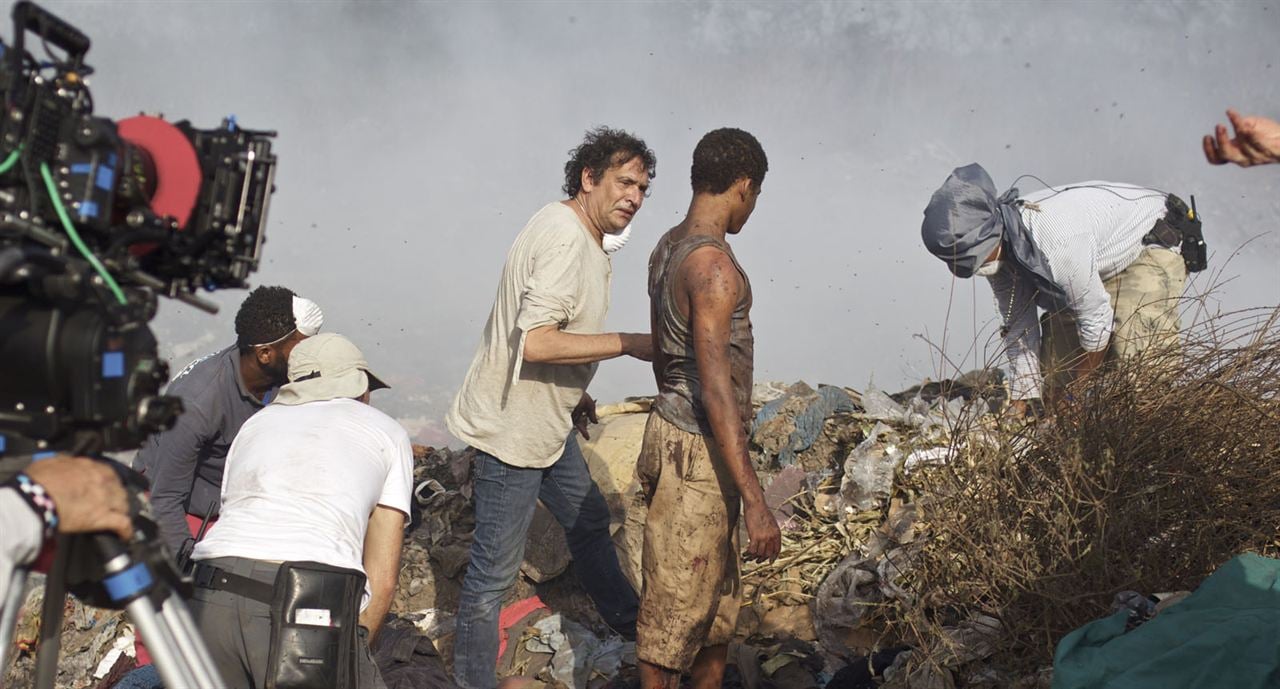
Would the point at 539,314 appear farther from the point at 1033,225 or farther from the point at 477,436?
the point at 1033,225

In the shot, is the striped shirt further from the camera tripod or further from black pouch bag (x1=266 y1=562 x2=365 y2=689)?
the camera tripod

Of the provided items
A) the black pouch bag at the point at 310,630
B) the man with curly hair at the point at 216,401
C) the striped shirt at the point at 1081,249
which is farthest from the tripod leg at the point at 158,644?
the striped shirt at the point at 1081,249

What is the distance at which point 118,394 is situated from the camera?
1.97 meters

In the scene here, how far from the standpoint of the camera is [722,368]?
11.8 ft

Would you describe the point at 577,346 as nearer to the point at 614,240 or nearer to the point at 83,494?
the point at 614,240

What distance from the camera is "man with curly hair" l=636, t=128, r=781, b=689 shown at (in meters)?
3.64

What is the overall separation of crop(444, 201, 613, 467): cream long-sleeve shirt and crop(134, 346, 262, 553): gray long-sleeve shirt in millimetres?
857

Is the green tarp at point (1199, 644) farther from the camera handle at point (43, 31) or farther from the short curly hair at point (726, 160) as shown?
the camera handle at point (43, 31)

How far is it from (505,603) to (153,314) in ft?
12.7

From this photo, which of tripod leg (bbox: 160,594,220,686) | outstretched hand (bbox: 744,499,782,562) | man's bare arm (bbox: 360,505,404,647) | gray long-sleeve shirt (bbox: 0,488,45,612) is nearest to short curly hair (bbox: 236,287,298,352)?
man's bare arm (bbox: 360,505,404,647)

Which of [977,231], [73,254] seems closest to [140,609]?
[73,254]

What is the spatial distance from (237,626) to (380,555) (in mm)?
536

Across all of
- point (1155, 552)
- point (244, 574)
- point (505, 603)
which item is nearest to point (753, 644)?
point (505, 603)

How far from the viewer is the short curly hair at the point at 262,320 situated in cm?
454
